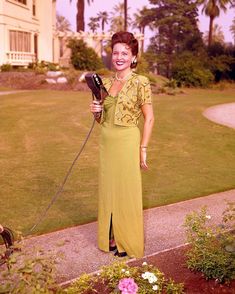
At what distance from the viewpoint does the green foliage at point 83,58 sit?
30.3 m

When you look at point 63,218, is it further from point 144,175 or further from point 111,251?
point 144,175

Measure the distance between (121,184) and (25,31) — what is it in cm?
2868

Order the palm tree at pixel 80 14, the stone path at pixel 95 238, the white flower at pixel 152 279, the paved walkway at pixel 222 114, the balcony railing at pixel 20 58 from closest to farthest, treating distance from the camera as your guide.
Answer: the white flower at pixel 152 279 → the stone path at pixel 95 238 → the paved walkway at pixel 222 114 → the balcony railing at pixel 20 58 → the palm tree at pixel 80 14

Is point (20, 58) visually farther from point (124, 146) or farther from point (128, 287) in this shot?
point (128, 287)

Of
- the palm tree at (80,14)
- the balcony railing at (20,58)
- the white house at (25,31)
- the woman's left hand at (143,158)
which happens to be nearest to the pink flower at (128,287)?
the woman's left hand at (143,158)

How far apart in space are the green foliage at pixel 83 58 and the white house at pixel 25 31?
3156mm

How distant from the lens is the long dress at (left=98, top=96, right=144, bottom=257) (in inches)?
165

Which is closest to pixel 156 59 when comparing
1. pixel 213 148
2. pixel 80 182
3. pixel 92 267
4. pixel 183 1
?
pixel 183 1

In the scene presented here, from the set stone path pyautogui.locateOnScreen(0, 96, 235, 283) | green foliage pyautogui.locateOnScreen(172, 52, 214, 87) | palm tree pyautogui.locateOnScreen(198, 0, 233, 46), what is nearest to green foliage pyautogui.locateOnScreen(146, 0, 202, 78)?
palm tree pyautogui.locateOnScreen(198, 0, 233, 46)

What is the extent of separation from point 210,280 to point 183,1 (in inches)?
2013

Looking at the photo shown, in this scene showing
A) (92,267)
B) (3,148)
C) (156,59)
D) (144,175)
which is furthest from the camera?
(156,59)

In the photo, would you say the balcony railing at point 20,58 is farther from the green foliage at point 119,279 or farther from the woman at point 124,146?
the green foliage at point 119,279

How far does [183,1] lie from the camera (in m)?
51.0

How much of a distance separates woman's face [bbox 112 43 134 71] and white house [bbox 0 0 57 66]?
25.3 meters
